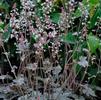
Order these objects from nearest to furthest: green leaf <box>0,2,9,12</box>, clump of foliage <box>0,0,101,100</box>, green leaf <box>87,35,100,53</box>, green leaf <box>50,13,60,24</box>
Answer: clump of foliage <box>0,0,101,100</box> → green leaf <box>87,35,100,53</box> → green leaf <box>50,13,60,24</box> → green leaf <box>0,2,9,12</box>

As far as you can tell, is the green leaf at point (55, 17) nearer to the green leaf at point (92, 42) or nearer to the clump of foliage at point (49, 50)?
the clump of foliage at point (49, 50)

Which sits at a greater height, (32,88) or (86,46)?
(86,46)

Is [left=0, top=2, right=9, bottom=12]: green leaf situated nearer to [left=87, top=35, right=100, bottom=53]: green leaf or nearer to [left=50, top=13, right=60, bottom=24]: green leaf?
[left=50, top=13, right=60, bottom=24]: green leaf

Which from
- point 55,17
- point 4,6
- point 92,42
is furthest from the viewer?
point 4,6

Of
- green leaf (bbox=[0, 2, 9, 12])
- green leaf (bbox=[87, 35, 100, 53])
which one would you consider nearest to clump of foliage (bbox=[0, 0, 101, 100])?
green leaf (bbox=[87, 35, 100, 53])

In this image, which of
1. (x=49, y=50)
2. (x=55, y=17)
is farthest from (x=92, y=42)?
(x=55, y=17)

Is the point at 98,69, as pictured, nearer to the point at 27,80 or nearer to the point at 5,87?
the point at 27,80

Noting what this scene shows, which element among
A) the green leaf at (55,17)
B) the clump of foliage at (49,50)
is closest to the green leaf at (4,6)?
the clump of foliage at (49,50)

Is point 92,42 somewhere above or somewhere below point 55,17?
below

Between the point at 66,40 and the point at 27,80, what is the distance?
379 millimetres

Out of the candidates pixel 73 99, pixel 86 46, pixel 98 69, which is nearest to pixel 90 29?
pixel 86 46

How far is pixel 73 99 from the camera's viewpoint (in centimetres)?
219

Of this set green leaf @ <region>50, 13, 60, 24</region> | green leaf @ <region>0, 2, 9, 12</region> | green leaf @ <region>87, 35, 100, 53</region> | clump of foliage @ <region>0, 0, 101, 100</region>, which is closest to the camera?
clump of foliage @ <region>0, 0, 101, 100</region>

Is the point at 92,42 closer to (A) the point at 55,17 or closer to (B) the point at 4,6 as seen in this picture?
(A) the point at 55,17
